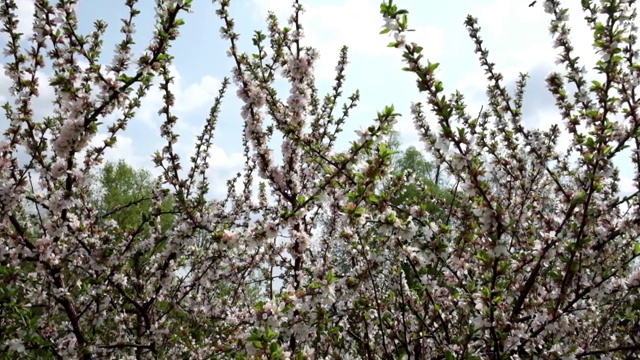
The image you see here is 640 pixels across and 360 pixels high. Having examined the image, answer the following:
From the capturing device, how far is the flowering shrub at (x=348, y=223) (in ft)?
9.60

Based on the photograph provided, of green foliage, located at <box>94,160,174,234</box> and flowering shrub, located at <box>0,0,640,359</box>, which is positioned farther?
green foliage, located at <box>94,160,174,234</box>

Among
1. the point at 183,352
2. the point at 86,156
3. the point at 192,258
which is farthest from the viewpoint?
the point at 183,352

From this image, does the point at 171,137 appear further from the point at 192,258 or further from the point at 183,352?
the point at 183,352

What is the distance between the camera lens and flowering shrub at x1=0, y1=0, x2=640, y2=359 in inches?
115

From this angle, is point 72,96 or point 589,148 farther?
point 72,96

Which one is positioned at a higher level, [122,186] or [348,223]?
[122,186]

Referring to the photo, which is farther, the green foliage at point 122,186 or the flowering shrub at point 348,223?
the green foliage at point 122,186

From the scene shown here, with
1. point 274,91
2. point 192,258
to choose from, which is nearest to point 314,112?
point 274,91

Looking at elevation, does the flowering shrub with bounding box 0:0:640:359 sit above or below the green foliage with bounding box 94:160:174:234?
below

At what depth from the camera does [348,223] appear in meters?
3.13

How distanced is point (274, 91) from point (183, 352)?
4326mm

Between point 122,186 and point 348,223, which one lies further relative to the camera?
point 122,186

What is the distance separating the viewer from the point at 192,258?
5977mm

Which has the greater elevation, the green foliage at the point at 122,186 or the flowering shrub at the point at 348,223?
the green foliage at the point at 122,186
